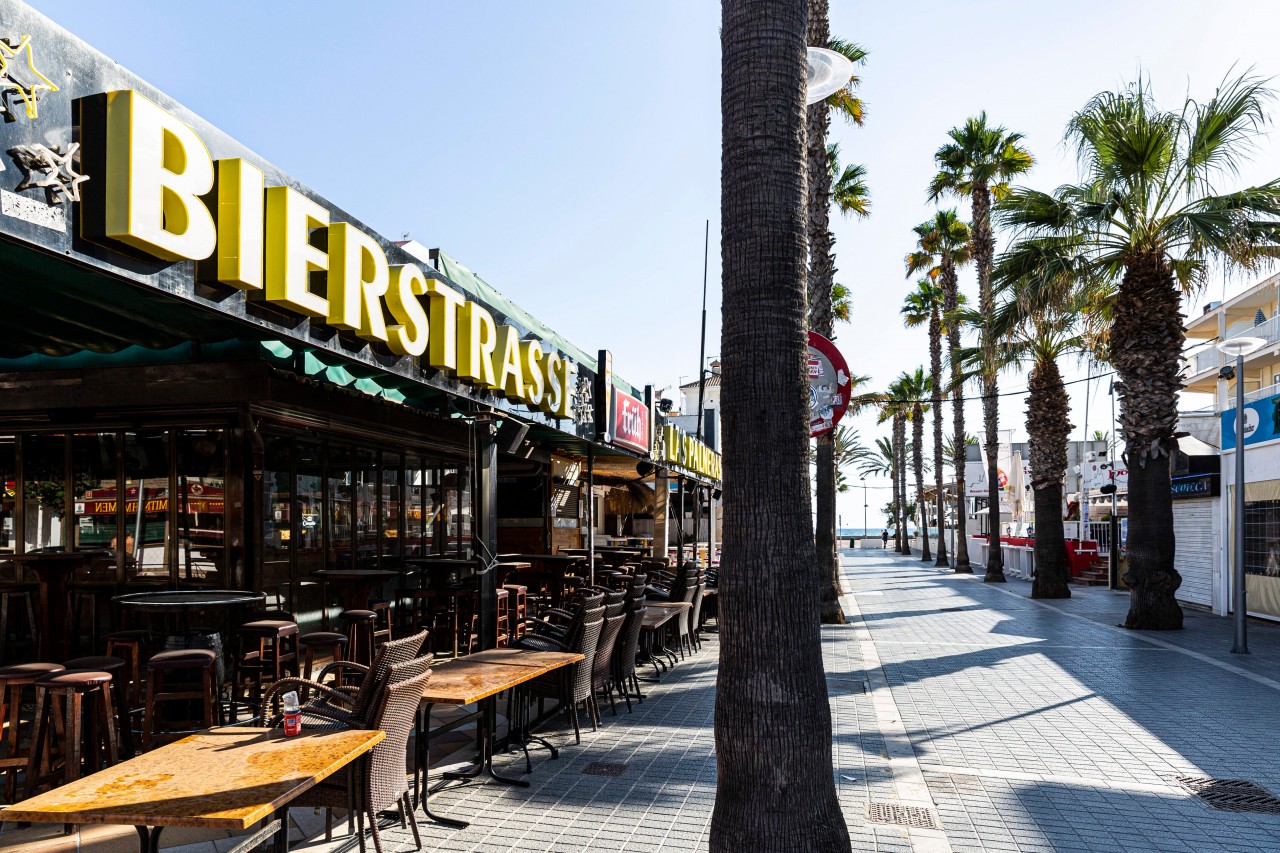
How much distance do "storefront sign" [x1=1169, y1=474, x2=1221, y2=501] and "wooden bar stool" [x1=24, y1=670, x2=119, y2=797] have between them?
1948 centimetres

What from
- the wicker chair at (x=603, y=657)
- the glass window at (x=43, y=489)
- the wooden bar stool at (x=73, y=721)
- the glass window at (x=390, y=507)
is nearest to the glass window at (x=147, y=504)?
the glass window at (x=43, y=489)

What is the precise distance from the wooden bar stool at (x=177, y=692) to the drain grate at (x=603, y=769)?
2.74 m

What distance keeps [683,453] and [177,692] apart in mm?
13627

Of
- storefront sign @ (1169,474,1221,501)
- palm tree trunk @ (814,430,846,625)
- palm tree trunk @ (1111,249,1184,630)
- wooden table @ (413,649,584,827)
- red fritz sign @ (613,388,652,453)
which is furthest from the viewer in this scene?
storefront sign @ (1169,474,1221,501)

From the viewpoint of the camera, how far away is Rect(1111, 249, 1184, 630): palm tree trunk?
52.5 feet

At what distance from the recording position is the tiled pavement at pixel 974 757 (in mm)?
5461

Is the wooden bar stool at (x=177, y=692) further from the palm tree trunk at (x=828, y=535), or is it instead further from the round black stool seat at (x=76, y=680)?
the palm tree trunk at (x=828, y=535)

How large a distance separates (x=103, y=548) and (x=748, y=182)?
348 inches

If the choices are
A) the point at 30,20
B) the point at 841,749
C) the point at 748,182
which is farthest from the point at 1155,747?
the point at 30,20

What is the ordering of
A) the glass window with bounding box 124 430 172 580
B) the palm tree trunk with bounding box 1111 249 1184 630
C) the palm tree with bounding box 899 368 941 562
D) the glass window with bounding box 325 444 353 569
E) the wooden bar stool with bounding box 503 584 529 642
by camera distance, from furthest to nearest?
the palm tree with bounding box 899 368 941 562 → the palm tree trunk with bounding box 1111 249 1184 630 → the wooden bar stool with bounding box 503 584 529 642 → the glass window with bounding box 325 444 353 569 → the glass window with bounding box 124 430 172 580

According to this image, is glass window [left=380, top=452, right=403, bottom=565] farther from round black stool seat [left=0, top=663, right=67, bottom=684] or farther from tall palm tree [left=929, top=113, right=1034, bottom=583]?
tall palm tree [left=929, top=113, right=1034, bottom=583]

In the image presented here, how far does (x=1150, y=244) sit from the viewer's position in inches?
646

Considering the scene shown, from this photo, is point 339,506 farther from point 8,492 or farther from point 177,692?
point 177,692

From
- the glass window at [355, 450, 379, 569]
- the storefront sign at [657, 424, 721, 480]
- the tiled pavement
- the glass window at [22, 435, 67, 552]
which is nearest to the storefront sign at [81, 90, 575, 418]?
the tiled pavement
